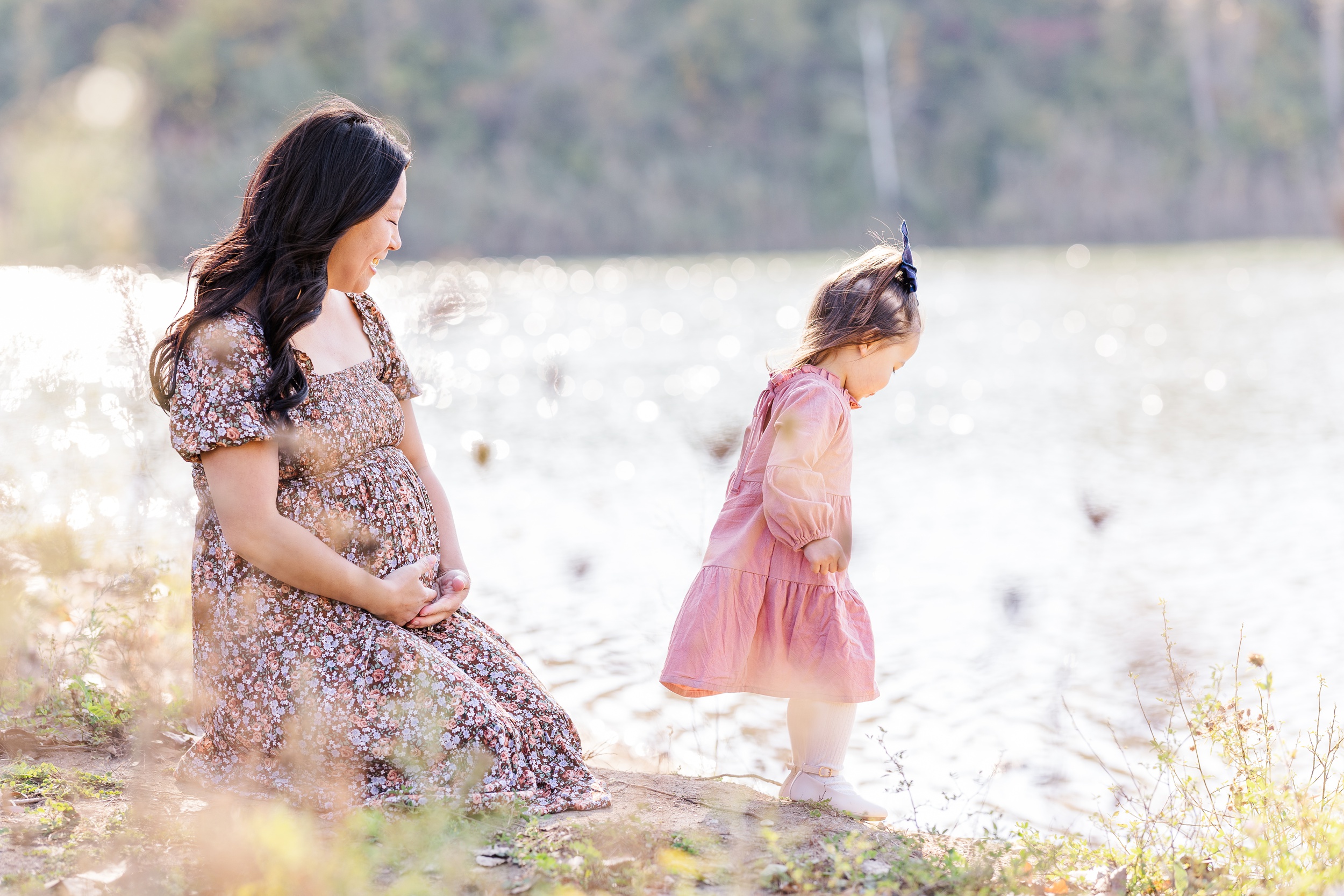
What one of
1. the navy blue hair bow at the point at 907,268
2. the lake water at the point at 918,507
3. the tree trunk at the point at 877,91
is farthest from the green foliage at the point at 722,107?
the navy blue hair bow at the point at 907,268

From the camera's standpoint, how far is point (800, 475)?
285cm

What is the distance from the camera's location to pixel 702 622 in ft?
9.57

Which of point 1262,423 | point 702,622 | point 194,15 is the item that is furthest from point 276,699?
point 194,15

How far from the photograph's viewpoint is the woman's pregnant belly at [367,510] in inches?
102

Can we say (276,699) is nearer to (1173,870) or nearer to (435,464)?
(1173,870)

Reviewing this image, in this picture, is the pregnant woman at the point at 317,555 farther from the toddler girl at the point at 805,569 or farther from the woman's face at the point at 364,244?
the toddler girl at the point at 805,569

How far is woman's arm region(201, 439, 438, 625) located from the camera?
2.45 meters

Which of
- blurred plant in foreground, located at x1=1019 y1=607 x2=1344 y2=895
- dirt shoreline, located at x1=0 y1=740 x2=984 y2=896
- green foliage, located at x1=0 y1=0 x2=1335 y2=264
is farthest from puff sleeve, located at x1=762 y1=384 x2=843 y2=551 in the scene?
green foliage, located at x1=0 y1=0 x2=1335 y2=264

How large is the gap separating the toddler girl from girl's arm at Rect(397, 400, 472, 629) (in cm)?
52

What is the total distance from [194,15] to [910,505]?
141 feet

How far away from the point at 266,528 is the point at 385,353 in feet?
2.10

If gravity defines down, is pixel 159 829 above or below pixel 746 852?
above

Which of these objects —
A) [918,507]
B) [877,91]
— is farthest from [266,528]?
[877,91]

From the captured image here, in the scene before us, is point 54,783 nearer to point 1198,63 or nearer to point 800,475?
point 800,475
